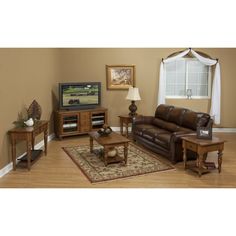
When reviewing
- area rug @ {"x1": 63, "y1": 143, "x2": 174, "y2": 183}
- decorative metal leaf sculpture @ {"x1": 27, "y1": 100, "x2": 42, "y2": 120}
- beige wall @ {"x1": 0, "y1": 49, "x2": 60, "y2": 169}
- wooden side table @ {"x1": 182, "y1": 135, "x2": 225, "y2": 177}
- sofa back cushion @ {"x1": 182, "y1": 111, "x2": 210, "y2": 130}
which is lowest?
area rug @ {"x1": 63, "y1": 143, "x2": 174, "y2": 183}

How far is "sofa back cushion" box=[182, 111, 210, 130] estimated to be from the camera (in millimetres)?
5133

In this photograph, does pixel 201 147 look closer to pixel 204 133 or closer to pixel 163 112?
pixel 204 133

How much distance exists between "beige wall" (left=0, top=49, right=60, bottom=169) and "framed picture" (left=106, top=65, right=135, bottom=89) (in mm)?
1617

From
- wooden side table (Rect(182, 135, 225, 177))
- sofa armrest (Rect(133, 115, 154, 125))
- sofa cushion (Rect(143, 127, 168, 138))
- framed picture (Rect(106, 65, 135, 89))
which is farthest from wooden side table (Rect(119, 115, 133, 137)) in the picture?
wooden side table (Rect(182, 135, 225, 177))

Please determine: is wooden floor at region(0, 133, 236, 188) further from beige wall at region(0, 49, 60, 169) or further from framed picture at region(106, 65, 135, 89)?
framed picture at region(106, 65, 135, 89)

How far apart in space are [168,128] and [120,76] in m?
2.59

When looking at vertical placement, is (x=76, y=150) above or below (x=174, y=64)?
below

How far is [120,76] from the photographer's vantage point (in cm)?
781

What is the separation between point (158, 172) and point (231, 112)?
4.27 m

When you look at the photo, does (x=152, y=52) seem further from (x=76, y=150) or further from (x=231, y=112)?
(x=76, y=150)

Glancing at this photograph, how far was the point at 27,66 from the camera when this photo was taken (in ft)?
17.7
